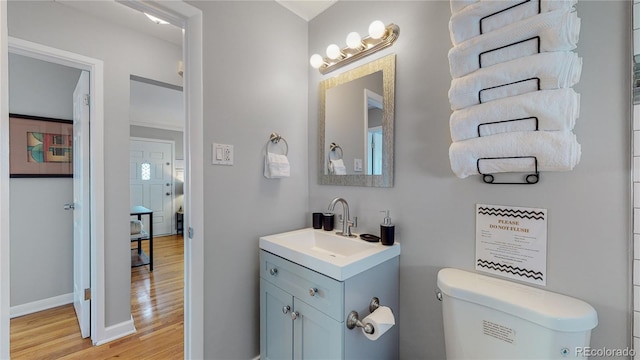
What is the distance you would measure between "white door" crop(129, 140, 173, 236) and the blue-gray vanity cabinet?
14.2 feet

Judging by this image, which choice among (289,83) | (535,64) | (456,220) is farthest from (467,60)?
(289,83)

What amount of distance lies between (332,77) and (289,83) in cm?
29

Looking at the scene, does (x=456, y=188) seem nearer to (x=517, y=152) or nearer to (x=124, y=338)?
(x=517, y=152)

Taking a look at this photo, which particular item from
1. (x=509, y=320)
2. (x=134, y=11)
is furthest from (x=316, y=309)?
(x=134, y=11)

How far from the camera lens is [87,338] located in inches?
72.4

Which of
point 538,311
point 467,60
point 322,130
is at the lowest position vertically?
point 538,311

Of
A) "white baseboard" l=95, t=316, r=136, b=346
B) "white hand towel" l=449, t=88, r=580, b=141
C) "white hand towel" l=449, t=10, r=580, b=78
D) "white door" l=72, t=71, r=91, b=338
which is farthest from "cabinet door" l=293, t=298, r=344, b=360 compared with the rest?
"white door" l=72, t=71, r=91, b=338

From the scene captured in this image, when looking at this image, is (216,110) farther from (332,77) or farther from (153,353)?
(153,353)

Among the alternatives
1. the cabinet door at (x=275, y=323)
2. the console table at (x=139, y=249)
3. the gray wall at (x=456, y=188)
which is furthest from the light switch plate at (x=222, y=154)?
the console table at (x=139, y=249)

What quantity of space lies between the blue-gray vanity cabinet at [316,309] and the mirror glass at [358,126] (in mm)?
534

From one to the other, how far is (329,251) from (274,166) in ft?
2.00

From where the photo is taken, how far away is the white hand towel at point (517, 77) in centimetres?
80

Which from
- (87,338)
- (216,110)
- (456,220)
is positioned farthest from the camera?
(87,338)

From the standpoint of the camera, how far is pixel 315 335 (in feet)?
3.76
